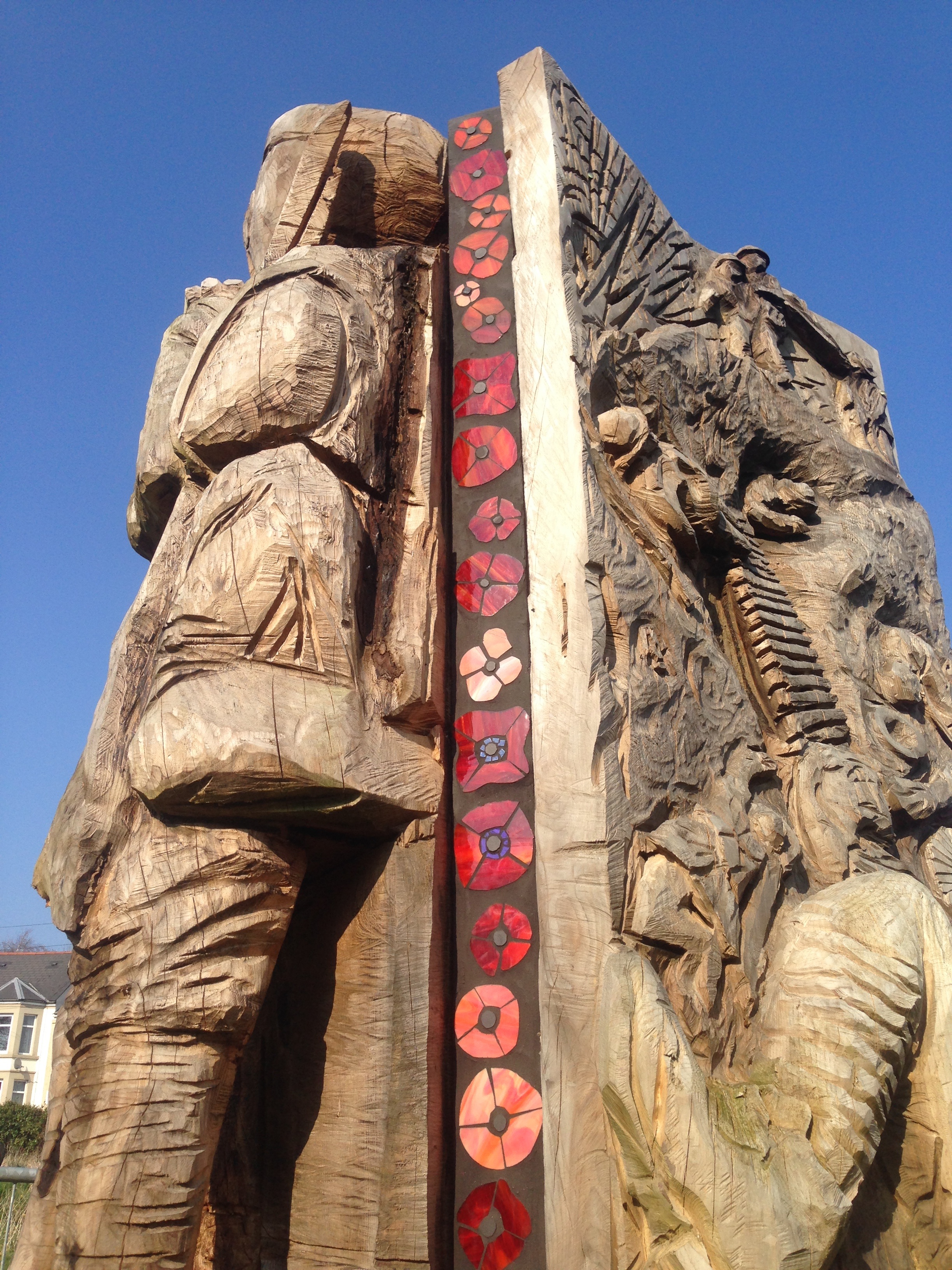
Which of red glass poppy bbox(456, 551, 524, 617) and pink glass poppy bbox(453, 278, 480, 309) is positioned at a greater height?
pink glass poppy bbox(453, 278, 480, 309)

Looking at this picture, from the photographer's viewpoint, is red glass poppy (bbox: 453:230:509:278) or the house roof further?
the house roof

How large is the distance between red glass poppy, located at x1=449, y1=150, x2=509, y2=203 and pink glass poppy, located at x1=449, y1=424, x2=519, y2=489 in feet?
3.38

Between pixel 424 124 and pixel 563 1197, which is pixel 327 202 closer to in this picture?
pixel 424 124

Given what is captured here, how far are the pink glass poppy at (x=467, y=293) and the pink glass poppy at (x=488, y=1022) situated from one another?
7.43 feet

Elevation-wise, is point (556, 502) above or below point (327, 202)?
below

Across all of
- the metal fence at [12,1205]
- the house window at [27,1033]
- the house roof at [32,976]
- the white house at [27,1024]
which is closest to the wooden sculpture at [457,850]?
the metal fence at [12,1205]

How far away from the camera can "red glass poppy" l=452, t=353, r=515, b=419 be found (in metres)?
3.51

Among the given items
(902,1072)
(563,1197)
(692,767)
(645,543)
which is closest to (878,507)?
(645,543)

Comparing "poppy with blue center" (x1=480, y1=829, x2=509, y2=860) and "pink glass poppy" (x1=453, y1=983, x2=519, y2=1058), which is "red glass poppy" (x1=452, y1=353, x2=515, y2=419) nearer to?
"poppy with blue center" (x1=480, y1=829, x2=509, y2=860)

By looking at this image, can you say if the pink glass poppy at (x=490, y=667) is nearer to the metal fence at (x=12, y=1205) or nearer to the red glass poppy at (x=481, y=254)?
the red glass poppy at (x=481, y=254)

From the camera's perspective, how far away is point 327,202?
3863 millimetres

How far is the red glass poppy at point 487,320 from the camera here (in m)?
3.65

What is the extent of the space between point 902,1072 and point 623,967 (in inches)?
30.2

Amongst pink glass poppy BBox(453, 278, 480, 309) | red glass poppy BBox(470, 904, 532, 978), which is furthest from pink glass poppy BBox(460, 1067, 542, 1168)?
pink glass poppy BBox(453, 278, 480, 309)
